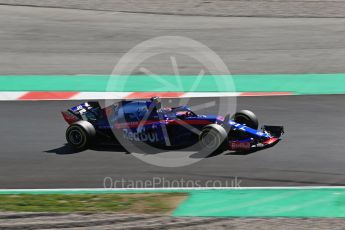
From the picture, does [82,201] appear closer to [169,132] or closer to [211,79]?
[169,132]

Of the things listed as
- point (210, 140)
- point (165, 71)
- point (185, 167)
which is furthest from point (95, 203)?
point (165, 71)

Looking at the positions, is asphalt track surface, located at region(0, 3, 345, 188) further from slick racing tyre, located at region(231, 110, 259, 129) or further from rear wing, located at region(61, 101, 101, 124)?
slick racing tyre, located at region(231, 110, 259, 129)

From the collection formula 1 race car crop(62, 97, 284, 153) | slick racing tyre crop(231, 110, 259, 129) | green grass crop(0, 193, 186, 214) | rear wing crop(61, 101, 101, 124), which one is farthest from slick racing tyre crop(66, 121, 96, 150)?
slick racing tyre crop(231, 110, 259, 129)

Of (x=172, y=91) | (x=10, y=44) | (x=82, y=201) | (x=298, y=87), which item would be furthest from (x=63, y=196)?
(x=10, y=44)

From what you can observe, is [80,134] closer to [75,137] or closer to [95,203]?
[75,137]

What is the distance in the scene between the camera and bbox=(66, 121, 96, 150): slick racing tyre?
15062 millimetres

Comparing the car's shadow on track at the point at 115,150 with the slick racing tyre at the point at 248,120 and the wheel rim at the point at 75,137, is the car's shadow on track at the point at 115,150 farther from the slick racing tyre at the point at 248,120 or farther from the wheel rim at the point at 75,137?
the slick racing tyre at the point at 248,120

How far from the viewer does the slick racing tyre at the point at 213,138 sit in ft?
47.3

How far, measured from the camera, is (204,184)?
13266 millimetres

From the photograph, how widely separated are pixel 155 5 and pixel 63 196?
18.1 meters

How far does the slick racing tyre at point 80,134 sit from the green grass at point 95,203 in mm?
2479

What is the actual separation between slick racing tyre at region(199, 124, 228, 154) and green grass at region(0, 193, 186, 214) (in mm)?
2017

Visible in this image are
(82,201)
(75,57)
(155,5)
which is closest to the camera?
(82,201)

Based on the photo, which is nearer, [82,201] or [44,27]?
[82,201]
